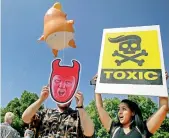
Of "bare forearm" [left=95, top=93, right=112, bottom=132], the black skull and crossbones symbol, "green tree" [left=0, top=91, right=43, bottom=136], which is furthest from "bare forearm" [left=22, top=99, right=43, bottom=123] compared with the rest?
"green tree" [left=0, top=91, right=43, bottom=136]

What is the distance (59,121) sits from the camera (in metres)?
2.85

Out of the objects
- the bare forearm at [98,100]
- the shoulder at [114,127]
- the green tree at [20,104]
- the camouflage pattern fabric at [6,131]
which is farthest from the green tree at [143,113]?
the shoulder at [114,127]

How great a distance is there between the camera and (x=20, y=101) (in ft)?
85.5

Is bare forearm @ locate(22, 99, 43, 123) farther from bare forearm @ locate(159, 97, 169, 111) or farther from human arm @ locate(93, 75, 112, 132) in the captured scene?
bare forearm @ locate(159, 97, 169, 111)

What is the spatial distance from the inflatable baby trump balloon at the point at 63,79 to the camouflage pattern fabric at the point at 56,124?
0.60 ft

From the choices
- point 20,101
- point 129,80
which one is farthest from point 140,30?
point 20,101

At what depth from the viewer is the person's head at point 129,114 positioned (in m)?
2.94

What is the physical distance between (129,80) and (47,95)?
32.2 inches

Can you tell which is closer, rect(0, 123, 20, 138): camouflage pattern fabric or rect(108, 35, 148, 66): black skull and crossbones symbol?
rect(108, 35, 148, 66): black skull and crossbones symbol

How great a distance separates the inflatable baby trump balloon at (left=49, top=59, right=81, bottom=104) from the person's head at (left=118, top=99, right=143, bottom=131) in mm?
487

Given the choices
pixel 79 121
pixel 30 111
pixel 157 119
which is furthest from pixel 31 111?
pixel 157 119

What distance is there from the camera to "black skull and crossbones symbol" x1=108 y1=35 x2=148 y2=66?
327 cm

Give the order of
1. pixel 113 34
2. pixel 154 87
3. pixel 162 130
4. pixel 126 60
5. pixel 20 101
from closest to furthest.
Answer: pixel 154 87 → pixel 126 60 → pixel 113 34 → pixel 162 130 → pixel 20 101

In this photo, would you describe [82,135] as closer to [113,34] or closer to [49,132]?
[49,132]
